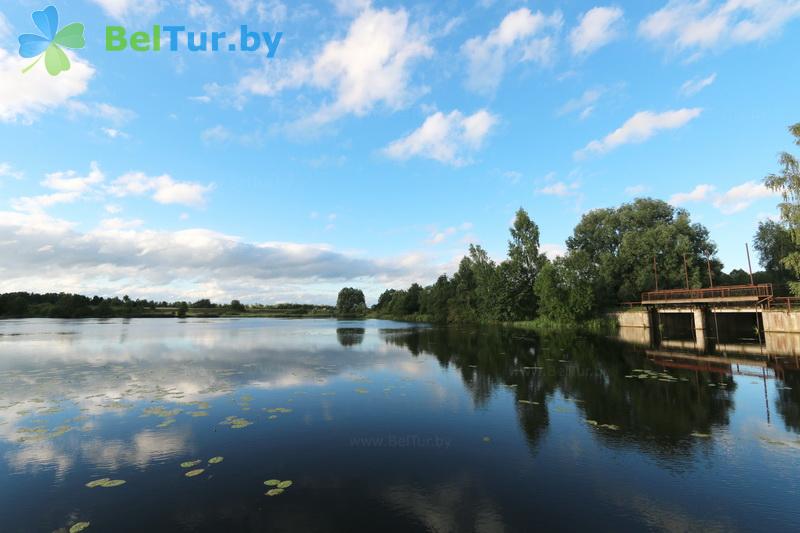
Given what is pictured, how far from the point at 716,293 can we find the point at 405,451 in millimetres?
46515

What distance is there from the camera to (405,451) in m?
9.64

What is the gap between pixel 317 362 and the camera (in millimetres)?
24469

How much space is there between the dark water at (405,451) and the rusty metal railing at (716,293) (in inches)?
889

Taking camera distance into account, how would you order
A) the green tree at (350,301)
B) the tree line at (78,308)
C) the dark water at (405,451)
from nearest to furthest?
the dark water at (405,451)
the tree line at (78,308)
the green tree at (350,301)

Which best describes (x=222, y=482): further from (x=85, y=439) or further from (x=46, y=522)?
(x=85, y=439)

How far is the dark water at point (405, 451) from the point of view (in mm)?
6547

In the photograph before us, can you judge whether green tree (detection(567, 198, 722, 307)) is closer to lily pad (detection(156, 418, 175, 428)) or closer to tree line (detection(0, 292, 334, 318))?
lily pad (detection(156, 418, 175, 428))

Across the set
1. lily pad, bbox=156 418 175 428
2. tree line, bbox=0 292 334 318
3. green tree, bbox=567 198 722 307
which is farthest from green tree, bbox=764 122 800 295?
tree line, bbox=0 292 334 318

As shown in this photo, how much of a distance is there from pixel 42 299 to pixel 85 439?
18358 centimetres

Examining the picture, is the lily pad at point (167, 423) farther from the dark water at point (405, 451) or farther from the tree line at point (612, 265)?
the tree line at point (612, 265)

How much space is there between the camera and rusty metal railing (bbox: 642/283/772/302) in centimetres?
3576

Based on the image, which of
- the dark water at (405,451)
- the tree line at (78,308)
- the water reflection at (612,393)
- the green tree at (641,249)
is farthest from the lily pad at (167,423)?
the tree line at (78,308)

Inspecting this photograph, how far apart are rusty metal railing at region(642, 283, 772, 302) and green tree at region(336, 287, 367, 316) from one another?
13776 centimetres

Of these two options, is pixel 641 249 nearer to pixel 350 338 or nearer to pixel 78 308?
pixel 350 338
